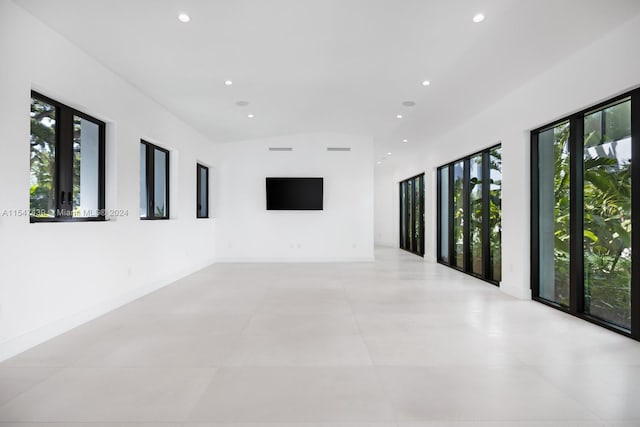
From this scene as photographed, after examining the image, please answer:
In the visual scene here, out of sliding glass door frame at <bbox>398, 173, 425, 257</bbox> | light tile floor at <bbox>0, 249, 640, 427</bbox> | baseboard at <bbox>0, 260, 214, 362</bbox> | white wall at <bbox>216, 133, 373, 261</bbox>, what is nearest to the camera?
light tile floor at <bbox>0, 249, 640, 427</bbox>

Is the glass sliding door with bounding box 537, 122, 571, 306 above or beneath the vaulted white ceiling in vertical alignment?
beneath

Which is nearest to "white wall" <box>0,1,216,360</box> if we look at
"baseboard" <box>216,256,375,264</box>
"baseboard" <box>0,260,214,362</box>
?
"baseboard" <box>0,260,214,362</box>

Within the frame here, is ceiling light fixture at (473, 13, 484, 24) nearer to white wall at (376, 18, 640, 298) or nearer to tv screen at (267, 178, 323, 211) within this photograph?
white wall at (376, 18, 640, 298)

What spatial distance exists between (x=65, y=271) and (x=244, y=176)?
5.95 metres

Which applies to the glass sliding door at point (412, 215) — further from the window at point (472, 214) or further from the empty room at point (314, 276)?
the empty room at point (314, 276)

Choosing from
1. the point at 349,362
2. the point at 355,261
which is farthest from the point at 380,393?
the point at 355,261

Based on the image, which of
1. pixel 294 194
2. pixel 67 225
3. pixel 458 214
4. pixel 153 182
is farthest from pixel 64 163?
pixel 458 214

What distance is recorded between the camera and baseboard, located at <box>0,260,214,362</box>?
3.08m

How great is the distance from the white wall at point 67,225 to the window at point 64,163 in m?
0.12

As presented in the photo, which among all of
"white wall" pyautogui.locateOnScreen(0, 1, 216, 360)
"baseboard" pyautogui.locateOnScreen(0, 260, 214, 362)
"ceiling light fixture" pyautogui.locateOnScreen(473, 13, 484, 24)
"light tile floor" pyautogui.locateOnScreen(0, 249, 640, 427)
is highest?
"ceiling light fixture" pyautogui.locateOnScreen(473, 13, 484, 24)

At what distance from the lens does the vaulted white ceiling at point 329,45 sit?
10.8 ft

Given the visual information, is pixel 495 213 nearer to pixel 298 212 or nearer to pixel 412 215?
pixel 298 212

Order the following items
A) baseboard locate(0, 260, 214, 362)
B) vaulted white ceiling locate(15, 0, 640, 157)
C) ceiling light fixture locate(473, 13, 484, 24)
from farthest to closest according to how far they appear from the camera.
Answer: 1. ceiling light fixture locate(473, 13, 484, 24)
2. vaulted white ceiling locate(15, 0, 640, 157)
3. baseboard locate(0, 260, 214, 362)

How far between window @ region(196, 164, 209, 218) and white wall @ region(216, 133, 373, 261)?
0.39 m
